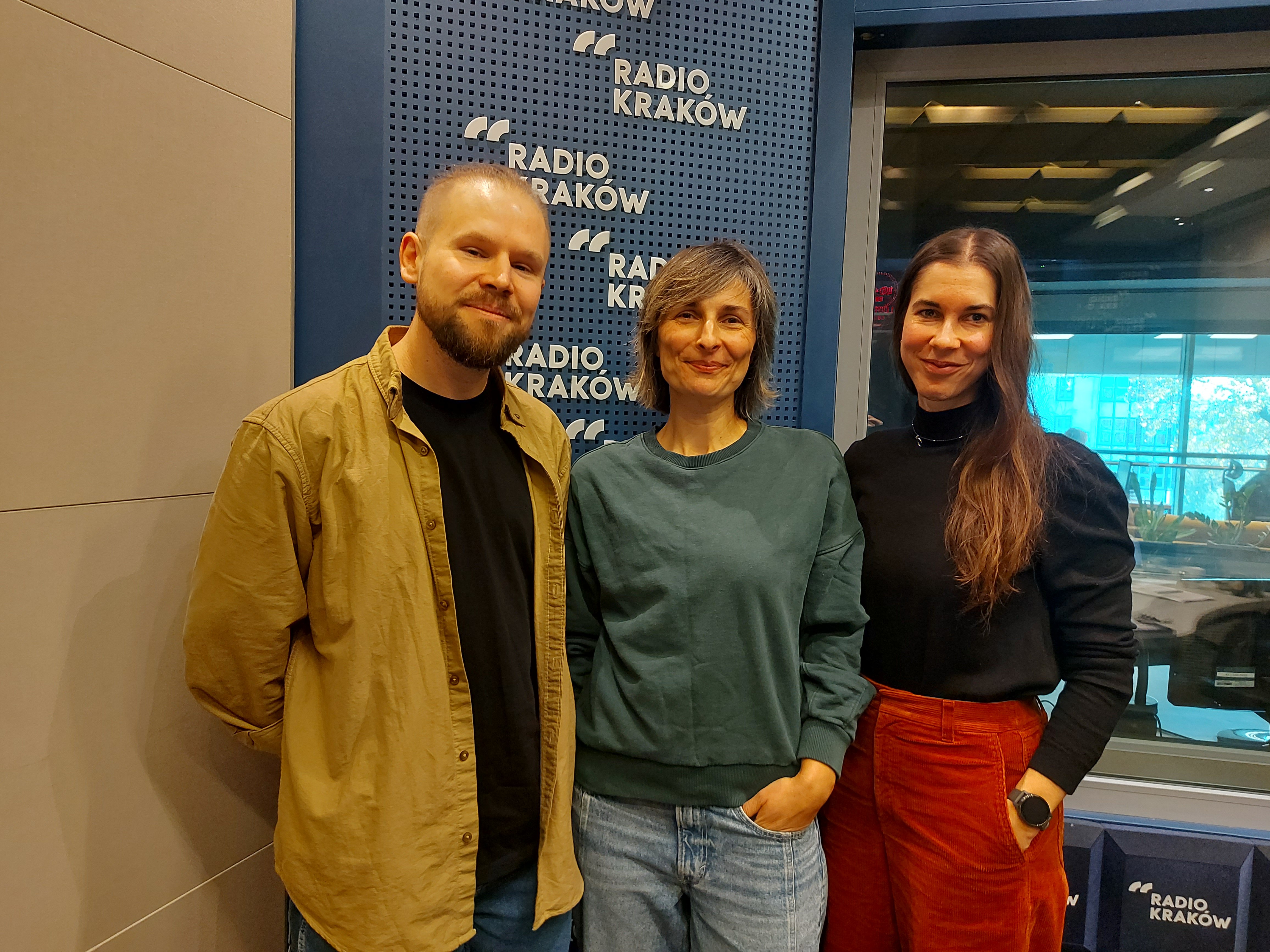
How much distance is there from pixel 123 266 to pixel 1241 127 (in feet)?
9.71

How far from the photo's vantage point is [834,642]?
1384 millimetres

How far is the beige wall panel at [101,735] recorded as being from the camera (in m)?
1.19

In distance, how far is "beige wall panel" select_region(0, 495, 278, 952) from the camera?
47.0 inches

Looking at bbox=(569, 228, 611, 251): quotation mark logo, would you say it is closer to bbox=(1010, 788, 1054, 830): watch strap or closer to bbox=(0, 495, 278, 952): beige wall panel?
bbox=(0, 495, 278, 952): beige wall panel

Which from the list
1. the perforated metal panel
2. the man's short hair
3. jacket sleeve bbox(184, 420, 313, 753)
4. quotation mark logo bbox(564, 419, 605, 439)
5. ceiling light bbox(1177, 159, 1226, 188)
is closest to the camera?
jacket sleeve bbox(184, 420, 313, 753)

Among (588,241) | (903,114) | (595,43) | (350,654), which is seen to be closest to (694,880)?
(350,654)

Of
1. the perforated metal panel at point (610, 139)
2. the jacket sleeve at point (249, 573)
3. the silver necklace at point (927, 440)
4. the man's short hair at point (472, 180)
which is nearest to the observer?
the jacket sleeve at point (249, 573)

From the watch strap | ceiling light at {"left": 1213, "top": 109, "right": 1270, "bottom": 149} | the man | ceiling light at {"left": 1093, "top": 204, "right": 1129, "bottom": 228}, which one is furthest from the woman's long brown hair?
ceiling light at {"left": 1213, "top": 109, "right": 1270, "bottom": 149}

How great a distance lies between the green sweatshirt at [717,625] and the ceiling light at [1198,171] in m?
1.70

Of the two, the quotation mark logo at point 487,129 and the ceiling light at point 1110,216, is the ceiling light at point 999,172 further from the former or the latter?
the quotation mark logo at point 487,129

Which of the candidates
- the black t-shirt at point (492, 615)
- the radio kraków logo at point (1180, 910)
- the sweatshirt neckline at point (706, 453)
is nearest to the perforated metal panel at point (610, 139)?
the sweatshirt neckline at point (706, 453)

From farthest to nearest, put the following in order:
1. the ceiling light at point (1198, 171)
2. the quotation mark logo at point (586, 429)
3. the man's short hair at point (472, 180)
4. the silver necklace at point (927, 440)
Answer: the ceiling light at point (1198, 171) → the quotation mark logo at point (586, 429) → the silver necklace at point (927, 440) → the man's short hair at point (472, 180)

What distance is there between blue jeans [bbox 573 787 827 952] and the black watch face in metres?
0.38

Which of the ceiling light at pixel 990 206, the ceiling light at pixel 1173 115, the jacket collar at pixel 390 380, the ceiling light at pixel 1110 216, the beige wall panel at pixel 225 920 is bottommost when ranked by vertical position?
the beige wall panel at pixel 225 920
